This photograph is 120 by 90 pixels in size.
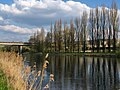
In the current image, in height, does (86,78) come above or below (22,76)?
below

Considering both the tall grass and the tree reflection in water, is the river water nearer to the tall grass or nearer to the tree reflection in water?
the tree reflection in water

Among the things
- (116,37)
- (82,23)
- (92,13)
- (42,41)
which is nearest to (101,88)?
(116,37)

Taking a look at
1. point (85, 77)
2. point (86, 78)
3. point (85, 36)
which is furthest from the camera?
point (85, 36)

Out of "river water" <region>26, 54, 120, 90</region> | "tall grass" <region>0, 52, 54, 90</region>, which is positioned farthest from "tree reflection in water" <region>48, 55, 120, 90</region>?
"tall grass" <region>0, 52, 54, 90</region>

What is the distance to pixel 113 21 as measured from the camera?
8438 centimetres

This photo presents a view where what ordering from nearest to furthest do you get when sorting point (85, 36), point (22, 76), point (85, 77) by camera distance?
point (22, 76)
point (85, 77)
point (85, 36)

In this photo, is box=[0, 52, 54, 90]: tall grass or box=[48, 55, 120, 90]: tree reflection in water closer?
box=[0, 52, 54, 90]: tall grass

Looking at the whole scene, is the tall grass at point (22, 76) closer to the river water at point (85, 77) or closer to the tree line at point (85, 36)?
the river water at point (85, 77)

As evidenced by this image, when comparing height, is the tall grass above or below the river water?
above

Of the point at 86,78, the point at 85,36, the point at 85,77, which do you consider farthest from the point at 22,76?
the point at 85,36

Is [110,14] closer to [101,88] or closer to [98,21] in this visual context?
[98,21]

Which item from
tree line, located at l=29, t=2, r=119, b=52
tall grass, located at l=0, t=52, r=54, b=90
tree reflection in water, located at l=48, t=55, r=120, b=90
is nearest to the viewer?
tall grass, located at l=0, t=52, r=54, b=90

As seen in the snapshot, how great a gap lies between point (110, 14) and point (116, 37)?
288 inches

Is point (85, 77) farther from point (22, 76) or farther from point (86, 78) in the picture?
point (22, 76)
